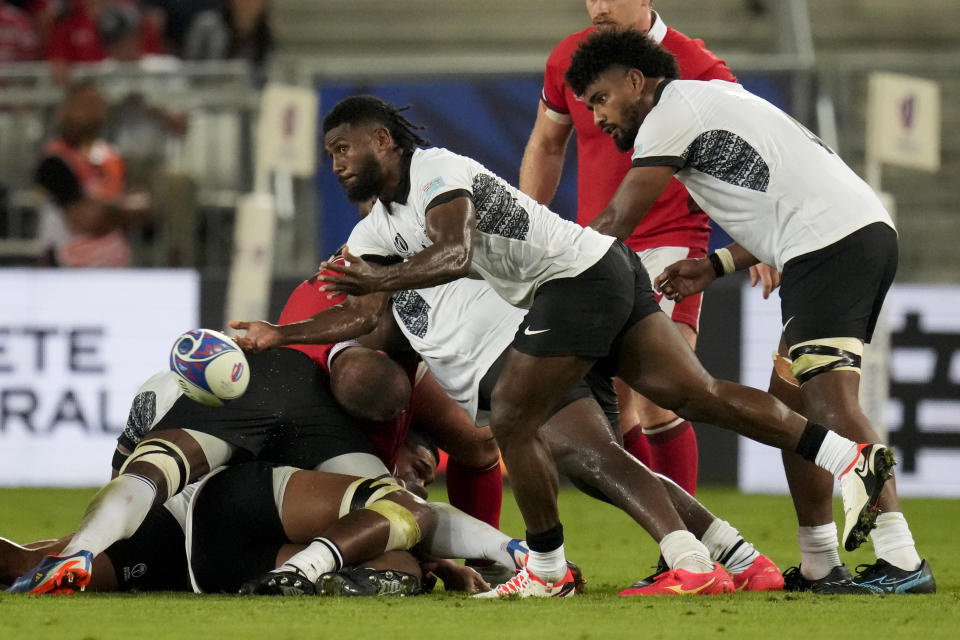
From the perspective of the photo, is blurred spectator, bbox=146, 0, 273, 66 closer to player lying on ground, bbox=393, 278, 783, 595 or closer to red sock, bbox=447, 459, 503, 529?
red sock, bbox=447, 459, 503, 529

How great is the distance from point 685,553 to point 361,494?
112 cm

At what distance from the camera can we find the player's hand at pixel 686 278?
5.69 metres

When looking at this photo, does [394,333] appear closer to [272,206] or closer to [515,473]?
[515,473]

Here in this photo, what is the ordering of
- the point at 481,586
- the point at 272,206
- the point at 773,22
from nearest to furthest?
the point at 481,586
the point at 272,206
the point at 773,22

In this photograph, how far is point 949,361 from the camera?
32.4ft

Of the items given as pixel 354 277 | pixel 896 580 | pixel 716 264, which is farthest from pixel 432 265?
pixel 896 580

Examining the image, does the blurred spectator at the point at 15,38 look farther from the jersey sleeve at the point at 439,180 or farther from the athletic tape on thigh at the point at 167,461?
the jersey sleeve at the point at 439,180

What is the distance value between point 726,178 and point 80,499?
5.57 meters

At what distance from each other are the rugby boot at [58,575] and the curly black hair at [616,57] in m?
2.34

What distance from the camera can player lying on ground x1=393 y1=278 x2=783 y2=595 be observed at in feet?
16.9

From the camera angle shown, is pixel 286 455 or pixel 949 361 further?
pixel 949 361

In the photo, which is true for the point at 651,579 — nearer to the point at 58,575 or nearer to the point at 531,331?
the point at 531,331

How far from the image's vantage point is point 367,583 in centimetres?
514

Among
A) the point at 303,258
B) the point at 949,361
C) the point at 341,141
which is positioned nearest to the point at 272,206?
the point at 303,258
